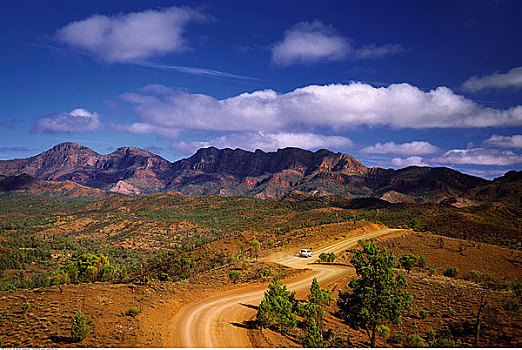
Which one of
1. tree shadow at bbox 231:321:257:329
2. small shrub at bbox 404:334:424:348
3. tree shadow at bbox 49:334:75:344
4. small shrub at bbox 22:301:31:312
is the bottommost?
small shrub at bbox 404:334:424:348

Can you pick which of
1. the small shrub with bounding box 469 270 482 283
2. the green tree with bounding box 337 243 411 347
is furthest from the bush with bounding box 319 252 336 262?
the green tree with bounding box 337 243 411 347

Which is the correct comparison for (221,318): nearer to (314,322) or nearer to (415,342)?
(314,322)

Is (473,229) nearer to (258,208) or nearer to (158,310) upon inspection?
(158,310)

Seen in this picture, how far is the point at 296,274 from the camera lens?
36406 millimetres

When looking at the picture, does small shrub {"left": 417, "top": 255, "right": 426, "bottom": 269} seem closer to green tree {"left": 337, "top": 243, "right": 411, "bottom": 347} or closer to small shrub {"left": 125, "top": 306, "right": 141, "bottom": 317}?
green tree {"left": 337, "top": 243, "right": 411, "bottom": 347}

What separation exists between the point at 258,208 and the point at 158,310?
14476 centimetres

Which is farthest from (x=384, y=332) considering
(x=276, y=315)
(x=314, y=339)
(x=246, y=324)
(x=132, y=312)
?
(x=132, y=312)

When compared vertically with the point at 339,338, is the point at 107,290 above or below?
above

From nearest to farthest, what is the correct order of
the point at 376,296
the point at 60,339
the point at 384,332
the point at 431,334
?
1. the point at 60,339
2. the point at 376,296
3. the point at 384,332
4. the point at 431,334

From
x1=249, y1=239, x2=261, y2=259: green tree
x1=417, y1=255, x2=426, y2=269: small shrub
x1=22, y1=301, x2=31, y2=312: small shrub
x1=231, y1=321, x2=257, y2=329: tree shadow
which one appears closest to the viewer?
x1=22, y1=301, x2=31, y2=312: small shrub

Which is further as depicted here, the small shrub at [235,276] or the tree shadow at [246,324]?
the small shrub at [235,276]

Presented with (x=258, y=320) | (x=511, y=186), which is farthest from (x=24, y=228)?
(x=511, y=186)

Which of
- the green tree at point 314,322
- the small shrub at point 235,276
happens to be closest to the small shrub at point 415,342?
the green tree at point 314,322

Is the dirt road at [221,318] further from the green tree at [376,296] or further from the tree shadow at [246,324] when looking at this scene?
the green tree at [376,296]
